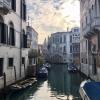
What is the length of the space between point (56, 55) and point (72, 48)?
19.0ft

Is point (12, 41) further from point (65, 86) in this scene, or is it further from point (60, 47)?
point (60, 47)

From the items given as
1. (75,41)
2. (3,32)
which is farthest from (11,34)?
(75,41)

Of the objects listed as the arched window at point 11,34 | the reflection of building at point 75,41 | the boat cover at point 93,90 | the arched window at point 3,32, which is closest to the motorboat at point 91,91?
the boat cover at point 93,90

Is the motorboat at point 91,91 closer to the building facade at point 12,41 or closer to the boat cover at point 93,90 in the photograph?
the boat cover at point 93,90

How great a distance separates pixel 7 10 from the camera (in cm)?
1644

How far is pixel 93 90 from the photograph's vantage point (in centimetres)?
1259

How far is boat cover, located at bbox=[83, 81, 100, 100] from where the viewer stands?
1149 centimetres

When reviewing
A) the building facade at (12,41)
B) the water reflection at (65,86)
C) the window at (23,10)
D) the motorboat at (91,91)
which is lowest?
the water reflection at (65,86)

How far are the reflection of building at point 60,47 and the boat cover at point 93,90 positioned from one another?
49329mm

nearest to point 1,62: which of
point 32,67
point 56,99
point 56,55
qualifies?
point 56,99

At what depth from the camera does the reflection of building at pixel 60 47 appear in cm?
6359

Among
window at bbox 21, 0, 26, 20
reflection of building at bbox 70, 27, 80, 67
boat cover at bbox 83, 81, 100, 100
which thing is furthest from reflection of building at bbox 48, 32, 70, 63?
boat cover at bbox 83, 81, 100, 100

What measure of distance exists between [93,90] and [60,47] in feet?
174

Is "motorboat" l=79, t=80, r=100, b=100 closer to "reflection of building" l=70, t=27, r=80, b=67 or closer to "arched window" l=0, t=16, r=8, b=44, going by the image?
"arched window" l=0, t=16, r=8, b=44
